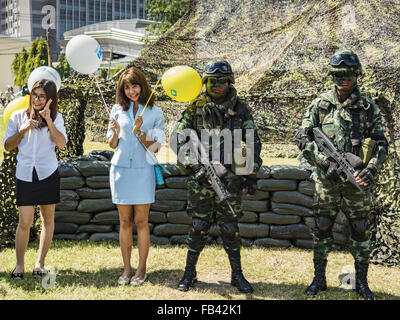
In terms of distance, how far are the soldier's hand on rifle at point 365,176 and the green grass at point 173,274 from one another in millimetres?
1135

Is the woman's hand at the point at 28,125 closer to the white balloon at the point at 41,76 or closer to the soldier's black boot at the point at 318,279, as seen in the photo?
the white balloon at the point at 41,76

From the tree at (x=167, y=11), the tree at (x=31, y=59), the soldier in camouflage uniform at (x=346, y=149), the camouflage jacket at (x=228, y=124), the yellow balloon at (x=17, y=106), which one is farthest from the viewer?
the tree at (x=31, y=59)

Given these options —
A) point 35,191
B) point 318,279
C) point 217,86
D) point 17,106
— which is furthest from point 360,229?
point 17,106

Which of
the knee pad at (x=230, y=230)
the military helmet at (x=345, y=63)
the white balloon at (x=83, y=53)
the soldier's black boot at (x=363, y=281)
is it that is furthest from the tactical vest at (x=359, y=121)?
the white balloon at (x=83, y=53)

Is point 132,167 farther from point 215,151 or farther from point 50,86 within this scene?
point 50,86

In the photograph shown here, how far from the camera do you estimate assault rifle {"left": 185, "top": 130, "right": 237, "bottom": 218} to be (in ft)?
12.0

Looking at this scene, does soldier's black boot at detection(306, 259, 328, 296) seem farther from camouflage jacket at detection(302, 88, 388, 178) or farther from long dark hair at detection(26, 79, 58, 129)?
long dark hair at detection(26, 79, 58, 129)

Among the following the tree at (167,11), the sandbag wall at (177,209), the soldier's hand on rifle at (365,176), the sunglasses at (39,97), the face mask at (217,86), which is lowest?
the sandbag wall at (177,209)

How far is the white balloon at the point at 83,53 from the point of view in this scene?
4.27m

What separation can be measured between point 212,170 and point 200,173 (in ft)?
0.36

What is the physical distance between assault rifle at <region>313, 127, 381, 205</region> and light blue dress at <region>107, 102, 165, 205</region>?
1.41 meters

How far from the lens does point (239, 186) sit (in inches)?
152

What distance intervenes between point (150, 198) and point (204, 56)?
7.29 m

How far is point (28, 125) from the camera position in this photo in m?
3.93
